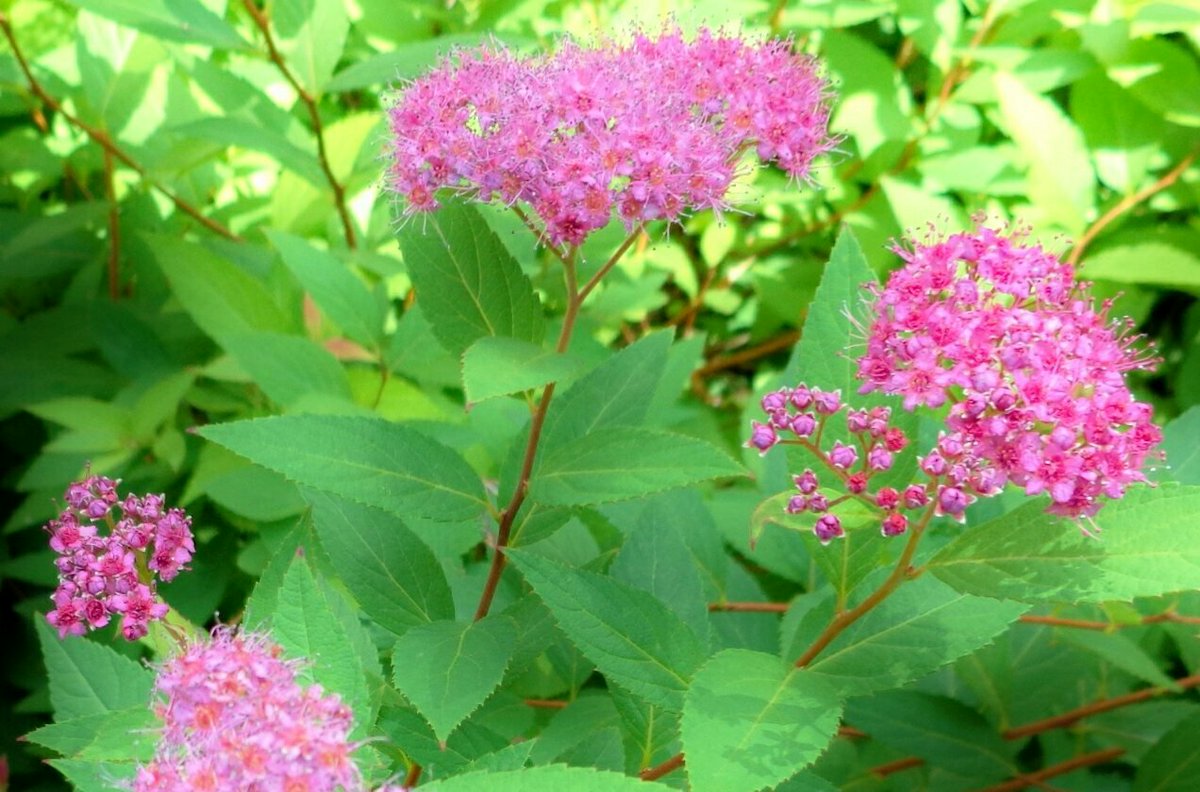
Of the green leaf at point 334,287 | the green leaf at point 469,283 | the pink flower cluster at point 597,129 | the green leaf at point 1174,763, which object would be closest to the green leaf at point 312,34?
the green leaf at point 334,287

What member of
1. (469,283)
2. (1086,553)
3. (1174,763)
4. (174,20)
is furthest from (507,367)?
(174,20)

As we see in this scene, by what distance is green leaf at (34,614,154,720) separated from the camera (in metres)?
1.09

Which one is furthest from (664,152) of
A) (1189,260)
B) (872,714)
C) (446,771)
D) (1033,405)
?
(1189,260)

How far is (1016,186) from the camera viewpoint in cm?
230

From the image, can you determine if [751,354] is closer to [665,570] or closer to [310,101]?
[310,101]

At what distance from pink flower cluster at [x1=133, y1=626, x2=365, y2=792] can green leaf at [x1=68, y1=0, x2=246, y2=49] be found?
128cm

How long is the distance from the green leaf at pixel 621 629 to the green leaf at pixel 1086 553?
25 cm

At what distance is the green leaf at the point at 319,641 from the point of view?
0.83 meters

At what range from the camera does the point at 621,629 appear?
100 centimetres

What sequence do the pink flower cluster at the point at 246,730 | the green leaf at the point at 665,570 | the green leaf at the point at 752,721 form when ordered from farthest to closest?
1. the green leaf at the point at 665,570
2. the green leaf at the point at 752,721
3. the pink flower cluster at the point at 246,730

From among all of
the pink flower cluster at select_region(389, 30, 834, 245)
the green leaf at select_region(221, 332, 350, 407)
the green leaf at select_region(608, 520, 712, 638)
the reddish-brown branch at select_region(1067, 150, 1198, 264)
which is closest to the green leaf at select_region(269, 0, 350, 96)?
the green leaf at select_region(221, 332, 350, 407)

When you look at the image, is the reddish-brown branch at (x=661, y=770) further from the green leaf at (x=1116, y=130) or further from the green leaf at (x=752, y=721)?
the green leaf at (x=1116, y=130)

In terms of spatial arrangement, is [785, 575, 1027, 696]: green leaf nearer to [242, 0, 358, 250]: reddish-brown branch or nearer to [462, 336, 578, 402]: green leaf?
[462, 336, 578, 402]: green leaf

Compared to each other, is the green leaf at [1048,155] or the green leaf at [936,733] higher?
the green leaf at [1048,155]
